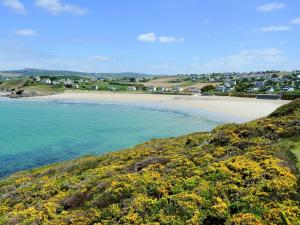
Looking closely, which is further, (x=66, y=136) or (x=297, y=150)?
(x=66, y=136)

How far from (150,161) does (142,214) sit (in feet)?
23.1

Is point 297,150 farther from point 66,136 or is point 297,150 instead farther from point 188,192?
point 66,136

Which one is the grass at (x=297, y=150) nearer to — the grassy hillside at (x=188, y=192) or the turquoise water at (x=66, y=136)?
the grassy hillside at (x=188, y=192)

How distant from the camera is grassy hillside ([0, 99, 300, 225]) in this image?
11.0m

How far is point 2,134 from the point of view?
62312mm

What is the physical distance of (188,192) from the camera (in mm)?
12539

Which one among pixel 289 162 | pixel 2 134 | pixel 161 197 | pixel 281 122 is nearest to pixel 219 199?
pixel 161 197

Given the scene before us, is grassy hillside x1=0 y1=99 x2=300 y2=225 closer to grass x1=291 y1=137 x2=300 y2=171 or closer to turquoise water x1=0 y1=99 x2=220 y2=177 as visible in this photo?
grass x1=291 y1=137 x2=300 y2=171

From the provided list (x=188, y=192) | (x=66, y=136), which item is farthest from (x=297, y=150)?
(x=66, y=136)

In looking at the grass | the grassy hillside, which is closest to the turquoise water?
the grassy hillside

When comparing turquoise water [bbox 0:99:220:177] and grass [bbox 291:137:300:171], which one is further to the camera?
turquoise water [bbox 0:99:220:177]

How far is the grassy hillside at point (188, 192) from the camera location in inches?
431

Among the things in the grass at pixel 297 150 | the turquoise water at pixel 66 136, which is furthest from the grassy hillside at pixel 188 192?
the turquoise water at pixel 66 136

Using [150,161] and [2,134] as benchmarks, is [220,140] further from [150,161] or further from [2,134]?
[2,134]
